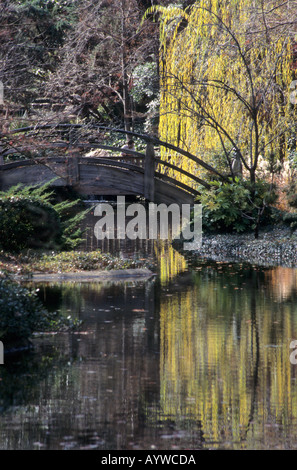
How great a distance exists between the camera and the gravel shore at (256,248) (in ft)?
54.3

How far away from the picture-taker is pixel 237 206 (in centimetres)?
1927

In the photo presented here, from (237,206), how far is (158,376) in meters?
12.5

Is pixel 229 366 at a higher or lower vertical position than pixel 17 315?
lower

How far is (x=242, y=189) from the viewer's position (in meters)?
19.2

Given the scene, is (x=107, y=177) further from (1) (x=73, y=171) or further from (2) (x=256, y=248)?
(2) (x=256, y=248)

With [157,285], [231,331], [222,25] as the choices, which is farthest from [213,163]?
[231,331]

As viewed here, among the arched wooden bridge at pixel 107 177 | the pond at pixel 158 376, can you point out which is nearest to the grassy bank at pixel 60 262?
the pond at pixel 158 376

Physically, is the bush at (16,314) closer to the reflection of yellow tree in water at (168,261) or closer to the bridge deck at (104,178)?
the reflection of yellow tree in water at (168,261)

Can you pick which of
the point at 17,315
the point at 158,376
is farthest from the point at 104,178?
the point at 158,376

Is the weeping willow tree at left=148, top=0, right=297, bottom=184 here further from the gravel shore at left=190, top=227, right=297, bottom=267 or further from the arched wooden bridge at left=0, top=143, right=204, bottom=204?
the gravel shore at left=190, top=227, right=297, bottom=267

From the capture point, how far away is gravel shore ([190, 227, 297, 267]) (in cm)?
1656

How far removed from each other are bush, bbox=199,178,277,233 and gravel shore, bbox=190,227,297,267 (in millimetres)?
368

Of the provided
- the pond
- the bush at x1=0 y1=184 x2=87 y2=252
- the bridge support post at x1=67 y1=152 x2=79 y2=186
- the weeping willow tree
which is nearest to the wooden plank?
the bridge support post at x1=67 y1=152 x2=79 y2=186

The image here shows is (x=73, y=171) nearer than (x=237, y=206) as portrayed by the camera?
No
